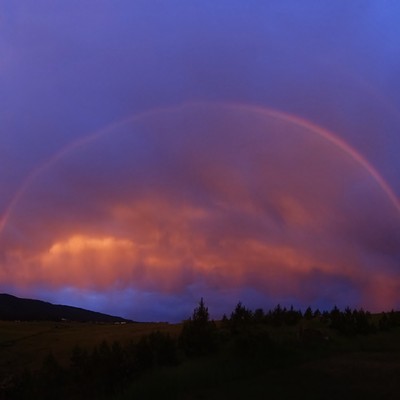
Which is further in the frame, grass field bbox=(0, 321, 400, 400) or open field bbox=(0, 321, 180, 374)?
open field bbox=(0, 321, 180, 374)

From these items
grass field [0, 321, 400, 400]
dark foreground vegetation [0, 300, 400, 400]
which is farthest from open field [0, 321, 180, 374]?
dark foreground vegetation [0, 300, 400, 400]

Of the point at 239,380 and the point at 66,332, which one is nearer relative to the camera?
the point at 239,380

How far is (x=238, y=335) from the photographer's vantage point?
27547mm

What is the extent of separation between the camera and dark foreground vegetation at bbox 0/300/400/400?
21.0 metres

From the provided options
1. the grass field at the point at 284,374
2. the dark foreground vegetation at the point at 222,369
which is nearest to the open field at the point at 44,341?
the grass field at the point at 284,374

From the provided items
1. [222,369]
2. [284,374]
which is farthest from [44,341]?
[284,374]

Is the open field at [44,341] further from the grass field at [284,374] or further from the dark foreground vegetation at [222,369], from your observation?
the dark foreground vegetation at [222,369]

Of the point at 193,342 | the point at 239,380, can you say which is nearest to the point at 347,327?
the point at 193,342

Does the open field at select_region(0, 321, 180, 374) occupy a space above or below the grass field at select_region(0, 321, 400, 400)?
above

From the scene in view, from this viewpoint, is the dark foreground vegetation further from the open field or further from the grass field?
→ the open field

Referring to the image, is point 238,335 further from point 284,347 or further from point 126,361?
point 126,361

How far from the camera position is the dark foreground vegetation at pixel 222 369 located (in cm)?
2100

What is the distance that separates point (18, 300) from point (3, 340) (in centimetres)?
8996

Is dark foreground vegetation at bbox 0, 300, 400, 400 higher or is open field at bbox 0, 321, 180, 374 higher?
open field at bbox 0, 321, 180, 374
